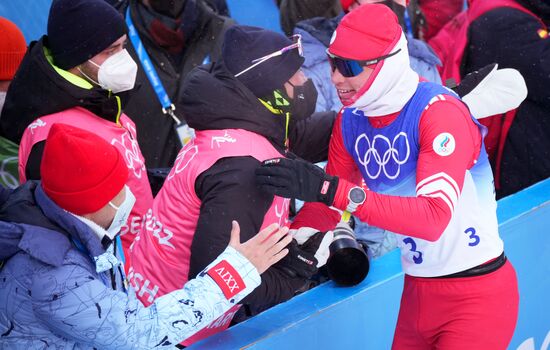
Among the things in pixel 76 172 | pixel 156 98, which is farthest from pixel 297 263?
pixel 156 98

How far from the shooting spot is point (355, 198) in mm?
2826

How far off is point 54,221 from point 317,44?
2476 millimetres

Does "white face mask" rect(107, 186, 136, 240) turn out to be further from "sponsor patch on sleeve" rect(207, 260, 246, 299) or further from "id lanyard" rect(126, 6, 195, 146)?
"id lanyard" rect(126, 6, 195, 146)

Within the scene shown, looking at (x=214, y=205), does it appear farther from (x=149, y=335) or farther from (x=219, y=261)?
(x=149, y=335)

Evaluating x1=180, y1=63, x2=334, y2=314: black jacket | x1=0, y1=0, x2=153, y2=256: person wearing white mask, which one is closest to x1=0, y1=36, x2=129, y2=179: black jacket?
x1=0, y1=0, x2=153, y2=256: person wearing white mask

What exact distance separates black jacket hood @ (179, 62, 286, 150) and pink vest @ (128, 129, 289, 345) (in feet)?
0.13

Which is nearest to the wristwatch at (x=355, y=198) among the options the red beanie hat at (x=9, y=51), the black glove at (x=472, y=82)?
the black glove at (x=472, y=82)

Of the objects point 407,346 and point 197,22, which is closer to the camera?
point 407,346

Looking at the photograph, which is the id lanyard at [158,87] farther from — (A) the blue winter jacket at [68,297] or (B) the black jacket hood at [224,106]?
(A) the blue winter jacket at [68,297]

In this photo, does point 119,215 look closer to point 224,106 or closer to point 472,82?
point 224,106

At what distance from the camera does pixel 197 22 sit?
473 cm

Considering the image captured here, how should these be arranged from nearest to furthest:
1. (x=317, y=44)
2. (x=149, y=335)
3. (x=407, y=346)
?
1. (x=149, y=335)
2. (x=407, y=346)
3. (x=317, y=44)

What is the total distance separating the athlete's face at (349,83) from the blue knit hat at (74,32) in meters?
1.35

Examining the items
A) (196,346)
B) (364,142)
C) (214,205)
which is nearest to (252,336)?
(196,346)
